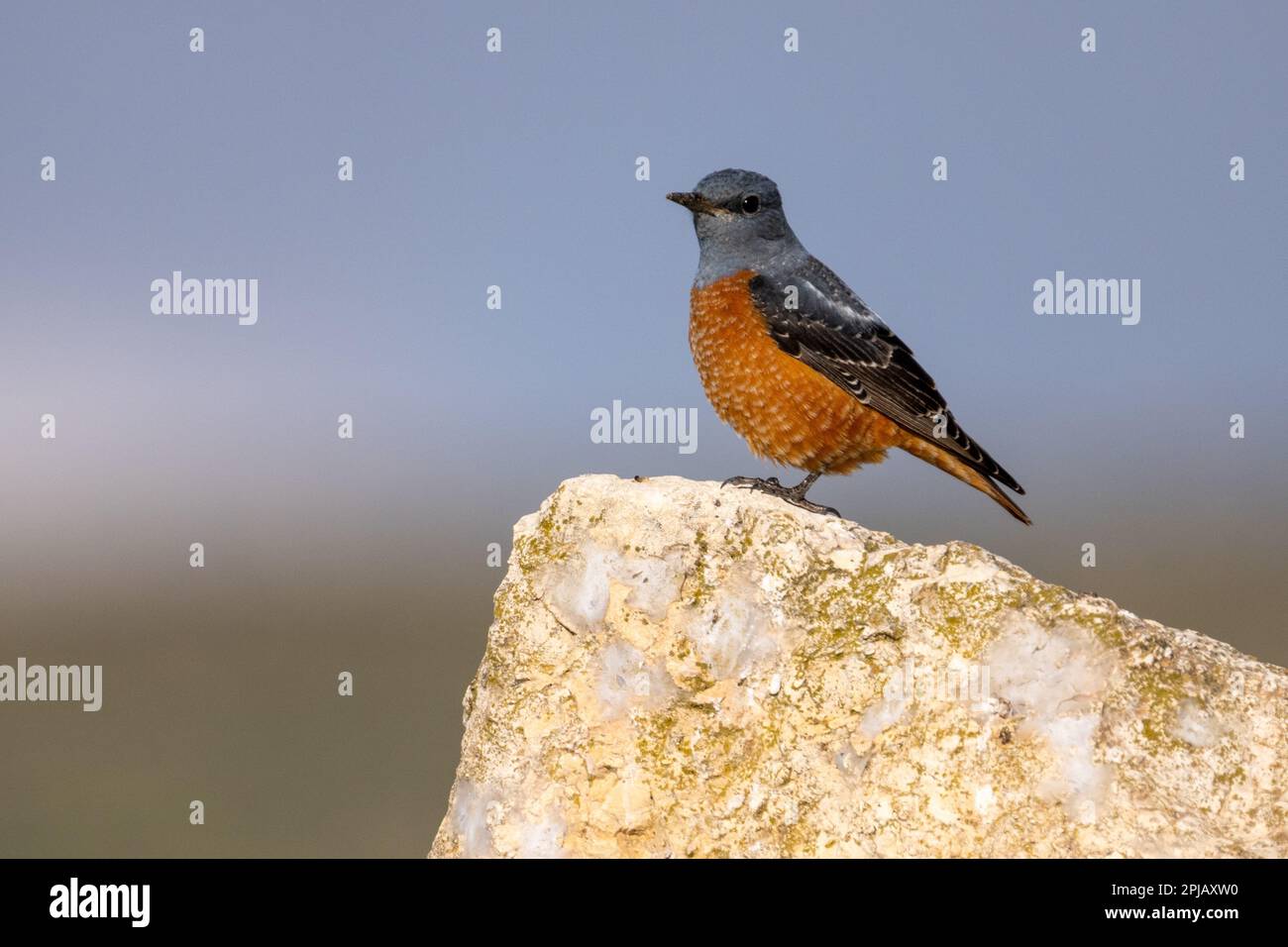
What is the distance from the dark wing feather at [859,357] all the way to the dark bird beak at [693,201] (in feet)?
2.63

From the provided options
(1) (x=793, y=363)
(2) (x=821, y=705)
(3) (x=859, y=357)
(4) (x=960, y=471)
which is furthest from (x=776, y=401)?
(2) (x=821, y=705)

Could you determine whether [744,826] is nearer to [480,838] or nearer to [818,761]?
[818,761]

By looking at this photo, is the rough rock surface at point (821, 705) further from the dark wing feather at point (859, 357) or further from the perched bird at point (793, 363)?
the dark wing feather at point (859, 357)

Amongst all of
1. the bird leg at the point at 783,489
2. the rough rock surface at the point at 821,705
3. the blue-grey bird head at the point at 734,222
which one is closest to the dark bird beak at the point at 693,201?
the blue-grey bird head at the point at 734,222

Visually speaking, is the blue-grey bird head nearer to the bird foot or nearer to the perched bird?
the perched bird

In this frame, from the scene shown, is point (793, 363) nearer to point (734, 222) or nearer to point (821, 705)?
point (734, 222)

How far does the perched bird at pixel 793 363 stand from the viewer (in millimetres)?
9766

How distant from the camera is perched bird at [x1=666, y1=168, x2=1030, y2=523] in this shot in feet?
32.0

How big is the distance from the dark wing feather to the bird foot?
1219 mm

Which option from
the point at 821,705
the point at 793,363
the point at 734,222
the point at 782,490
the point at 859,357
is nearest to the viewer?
the point at 821,705

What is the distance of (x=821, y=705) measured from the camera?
632 centimetres

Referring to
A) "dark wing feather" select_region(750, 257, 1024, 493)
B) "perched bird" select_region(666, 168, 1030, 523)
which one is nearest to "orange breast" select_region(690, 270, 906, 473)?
"perched bird" select_region(666, 168, 1030, 523)

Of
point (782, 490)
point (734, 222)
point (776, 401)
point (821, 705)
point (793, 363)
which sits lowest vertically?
point (821, 705)

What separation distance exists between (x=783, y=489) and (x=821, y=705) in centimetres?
254
